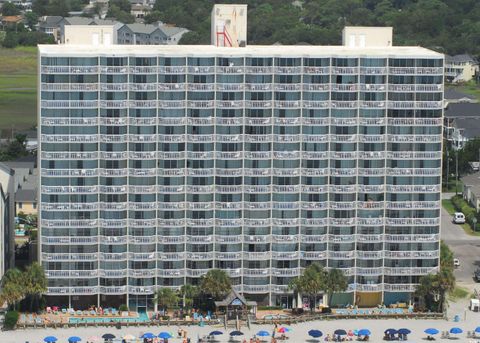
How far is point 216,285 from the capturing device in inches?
5906

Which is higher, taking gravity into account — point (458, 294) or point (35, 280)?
point (35, 280)

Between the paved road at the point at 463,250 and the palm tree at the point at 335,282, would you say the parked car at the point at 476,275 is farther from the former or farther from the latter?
the palm tree at the point at 335,282

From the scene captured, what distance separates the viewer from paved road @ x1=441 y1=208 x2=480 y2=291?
169 meters

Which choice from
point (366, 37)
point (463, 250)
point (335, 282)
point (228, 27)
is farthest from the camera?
point (463, 250)

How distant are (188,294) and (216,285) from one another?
2.83m

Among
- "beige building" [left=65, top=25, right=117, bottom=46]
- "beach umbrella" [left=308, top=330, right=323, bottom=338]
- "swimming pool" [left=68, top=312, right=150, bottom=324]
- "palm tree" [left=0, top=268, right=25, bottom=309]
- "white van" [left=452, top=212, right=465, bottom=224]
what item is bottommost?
"beach umbrella" [left=308, top=330, right=323, bottom=338]

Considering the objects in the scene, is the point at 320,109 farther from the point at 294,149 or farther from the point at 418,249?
the point at 418,249

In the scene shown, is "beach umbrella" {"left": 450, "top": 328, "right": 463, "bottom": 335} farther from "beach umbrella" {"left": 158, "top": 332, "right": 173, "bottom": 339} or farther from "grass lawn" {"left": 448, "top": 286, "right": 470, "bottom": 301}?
"beach umbrella" {"left": 158, "top": 332, "right": 173, "bottom": 339}

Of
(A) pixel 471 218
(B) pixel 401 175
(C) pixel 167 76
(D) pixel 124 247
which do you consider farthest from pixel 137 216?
(A) pixel 471 218

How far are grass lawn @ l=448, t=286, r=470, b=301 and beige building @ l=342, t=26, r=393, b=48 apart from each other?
24261 mm

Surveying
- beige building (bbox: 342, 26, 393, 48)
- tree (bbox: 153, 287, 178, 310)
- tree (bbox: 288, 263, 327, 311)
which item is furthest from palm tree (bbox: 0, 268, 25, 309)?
beige building (bbox: 342, 26, 393, 48)

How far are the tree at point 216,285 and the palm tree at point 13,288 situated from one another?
52.0 feet

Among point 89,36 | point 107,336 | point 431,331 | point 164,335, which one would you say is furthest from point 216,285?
point 89,36

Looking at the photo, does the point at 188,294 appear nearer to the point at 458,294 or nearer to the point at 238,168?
the point at 238,168
